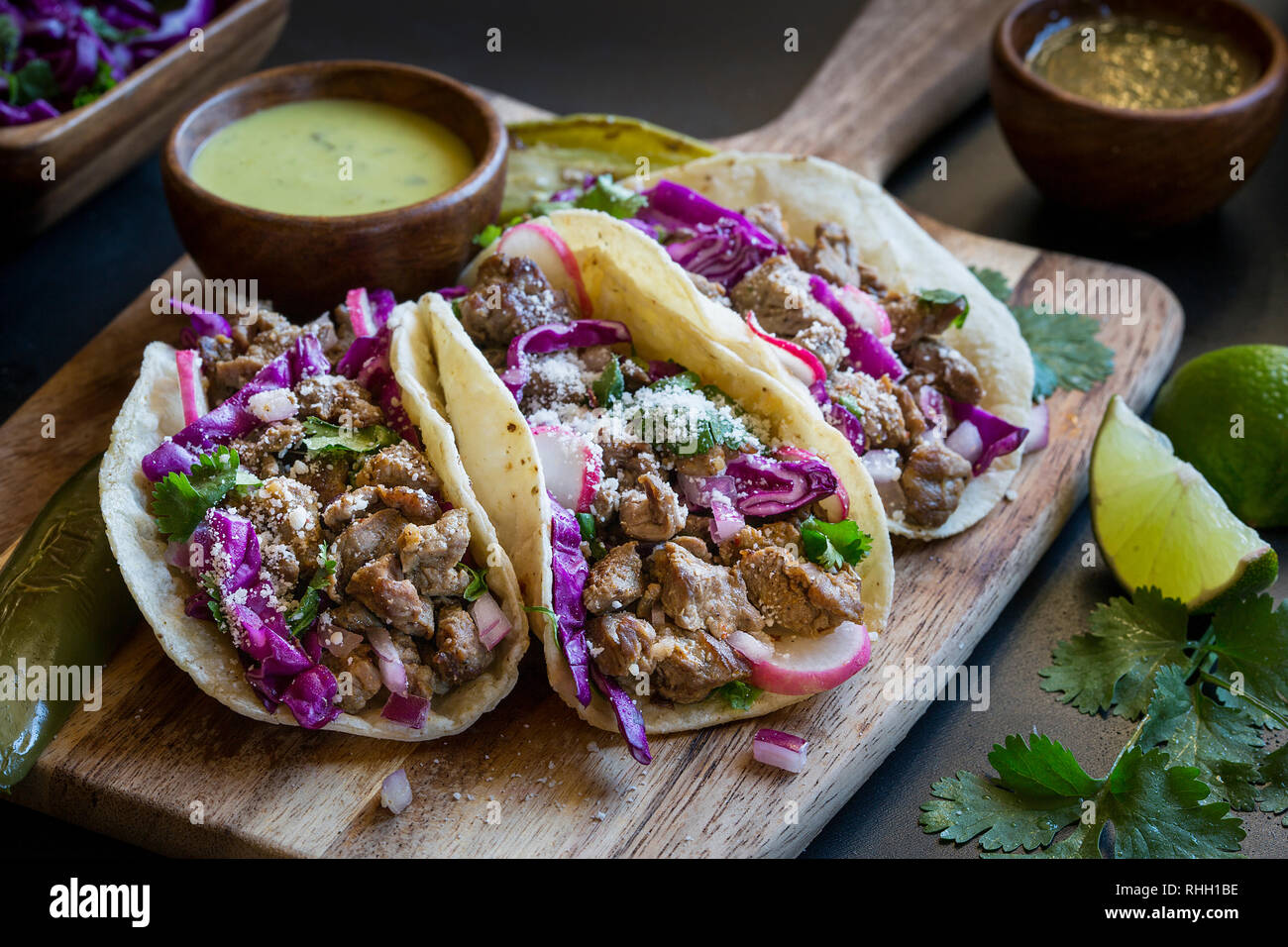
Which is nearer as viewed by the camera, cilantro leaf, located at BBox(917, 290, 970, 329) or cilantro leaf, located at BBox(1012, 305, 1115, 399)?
cilantro leaf, located at BBox(917, 290, 970, 329)

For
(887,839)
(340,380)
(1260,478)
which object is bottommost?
(887,839)

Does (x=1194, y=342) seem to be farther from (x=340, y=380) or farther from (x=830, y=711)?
(x=340, y=380)

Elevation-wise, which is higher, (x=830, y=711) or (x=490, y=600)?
(x=490, y=600)

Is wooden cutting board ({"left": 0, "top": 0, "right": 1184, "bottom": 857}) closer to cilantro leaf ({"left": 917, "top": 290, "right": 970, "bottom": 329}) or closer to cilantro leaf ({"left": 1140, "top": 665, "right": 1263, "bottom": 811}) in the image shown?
cilantro leaf ({"left": 1140, "top": 665, "right": 1263, "bottom": 811})

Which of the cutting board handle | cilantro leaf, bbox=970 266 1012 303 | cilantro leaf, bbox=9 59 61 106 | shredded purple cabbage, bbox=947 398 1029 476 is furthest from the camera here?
the cutting board handle

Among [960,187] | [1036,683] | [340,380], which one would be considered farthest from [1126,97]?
[340,380]

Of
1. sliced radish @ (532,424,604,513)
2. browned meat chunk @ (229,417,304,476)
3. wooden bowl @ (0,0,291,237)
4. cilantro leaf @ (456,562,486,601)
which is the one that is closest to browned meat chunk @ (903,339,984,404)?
sliced radish @ (532,424,604,513)

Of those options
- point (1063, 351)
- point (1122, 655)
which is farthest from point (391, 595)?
point (1063, 351)

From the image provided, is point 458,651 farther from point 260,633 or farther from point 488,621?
point 260,633
